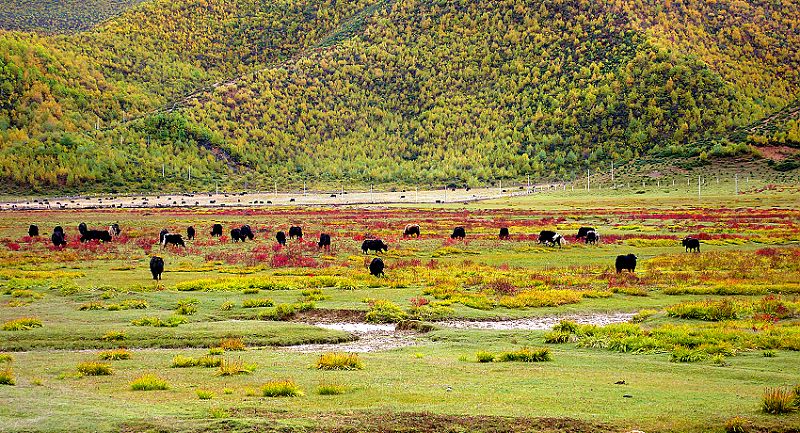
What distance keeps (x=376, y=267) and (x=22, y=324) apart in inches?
600

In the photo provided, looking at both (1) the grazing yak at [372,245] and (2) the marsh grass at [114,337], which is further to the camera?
(1) the grazing yak at [372,245]

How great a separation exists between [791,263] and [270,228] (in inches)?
1477

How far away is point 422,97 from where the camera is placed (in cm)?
17388

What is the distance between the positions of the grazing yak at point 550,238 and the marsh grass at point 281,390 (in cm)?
3537

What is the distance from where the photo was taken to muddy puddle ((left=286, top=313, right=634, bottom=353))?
22.2 m

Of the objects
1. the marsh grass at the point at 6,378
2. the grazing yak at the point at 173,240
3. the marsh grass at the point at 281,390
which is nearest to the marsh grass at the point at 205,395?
the marsh grass at the point at 281,390

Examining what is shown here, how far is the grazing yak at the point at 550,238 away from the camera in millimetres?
49375

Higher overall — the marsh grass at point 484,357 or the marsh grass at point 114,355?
the marsh grass at point 114,355

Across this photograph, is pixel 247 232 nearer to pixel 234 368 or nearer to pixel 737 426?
pixel 234 368

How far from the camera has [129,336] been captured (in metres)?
22.6

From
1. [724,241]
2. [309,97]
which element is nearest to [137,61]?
[309,97]

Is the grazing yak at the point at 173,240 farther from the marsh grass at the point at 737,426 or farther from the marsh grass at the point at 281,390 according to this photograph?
the marsh grass at the point at 737,426

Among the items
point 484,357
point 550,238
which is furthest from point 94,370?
point 550,238

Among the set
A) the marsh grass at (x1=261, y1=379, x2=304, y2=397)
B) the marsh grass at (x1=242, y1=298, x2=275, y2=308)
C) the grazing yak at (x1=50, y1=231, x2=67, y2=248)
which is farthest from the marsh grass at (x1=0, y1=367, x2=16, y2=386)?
the grazing yak at (x1=50, y1=231, x2=67, y2=248)
